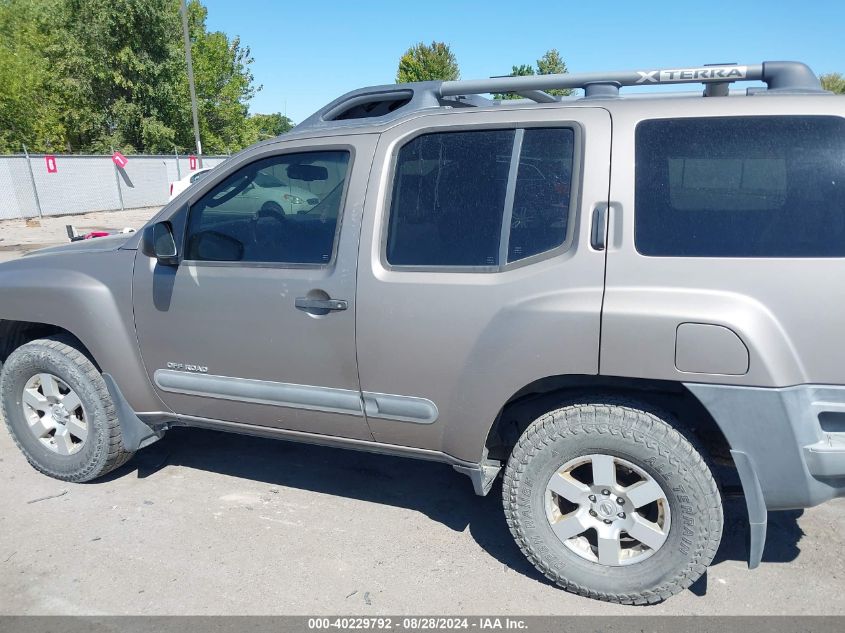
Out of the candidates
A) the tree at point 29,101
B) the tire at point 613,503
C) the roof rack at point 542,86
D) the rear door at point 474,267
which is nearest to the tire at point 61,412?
the rear door at point 474,267

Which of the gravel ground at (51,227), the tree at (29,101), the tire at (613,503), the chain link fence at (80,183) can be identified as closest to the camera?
the tire at (613,503)

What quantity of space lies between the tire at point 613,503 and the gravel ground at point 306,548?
0.53 ft

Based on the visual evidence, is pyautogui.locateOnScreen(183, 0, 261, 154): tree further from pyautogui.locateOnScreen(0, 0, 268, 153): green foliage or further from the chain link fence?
the chain link fence

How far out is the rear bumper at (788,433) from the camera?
2.22 m

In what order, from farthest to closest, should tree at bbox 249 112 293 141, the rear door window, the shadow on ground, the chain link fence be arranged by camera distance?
tree at bbox 249 112 293 141, the chain link fence, the shadow on ground, the rear door window

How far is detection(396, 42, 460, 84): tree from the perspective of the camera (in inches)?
1971

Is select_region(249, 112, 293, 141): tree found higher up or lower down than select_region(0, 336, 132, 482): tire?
higher up

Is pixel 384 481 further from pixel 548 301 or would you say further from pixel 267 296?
pixel 548 301

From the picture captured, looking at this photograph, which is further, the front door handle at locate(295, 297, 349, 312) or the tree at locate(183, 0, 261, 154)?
the tree at locate(183, 0, 261, 154)

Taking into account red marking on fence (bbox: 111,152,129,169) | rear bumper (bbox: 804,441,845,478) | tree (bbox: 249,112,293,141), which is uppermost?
tree (bbox: 249,112,293,141)

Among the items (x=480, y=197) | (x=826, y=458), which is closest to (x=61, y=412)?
(x=480, y=197)

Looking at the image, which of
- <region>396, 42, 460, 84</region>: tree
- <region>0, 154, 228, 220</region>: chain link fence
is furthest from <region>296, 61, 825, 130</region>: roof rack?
<region>396, 42, 460, 84</region>: tree

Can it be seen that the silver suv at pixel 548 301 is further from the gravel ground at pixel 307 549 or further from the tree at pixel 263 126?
the tree at pixel 263 126

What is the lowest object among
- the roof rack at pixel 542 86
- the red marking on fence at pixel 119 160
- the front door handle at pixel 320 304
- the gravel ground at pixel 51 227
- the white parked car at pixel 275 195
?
the gravel ground at pixel 51 227
